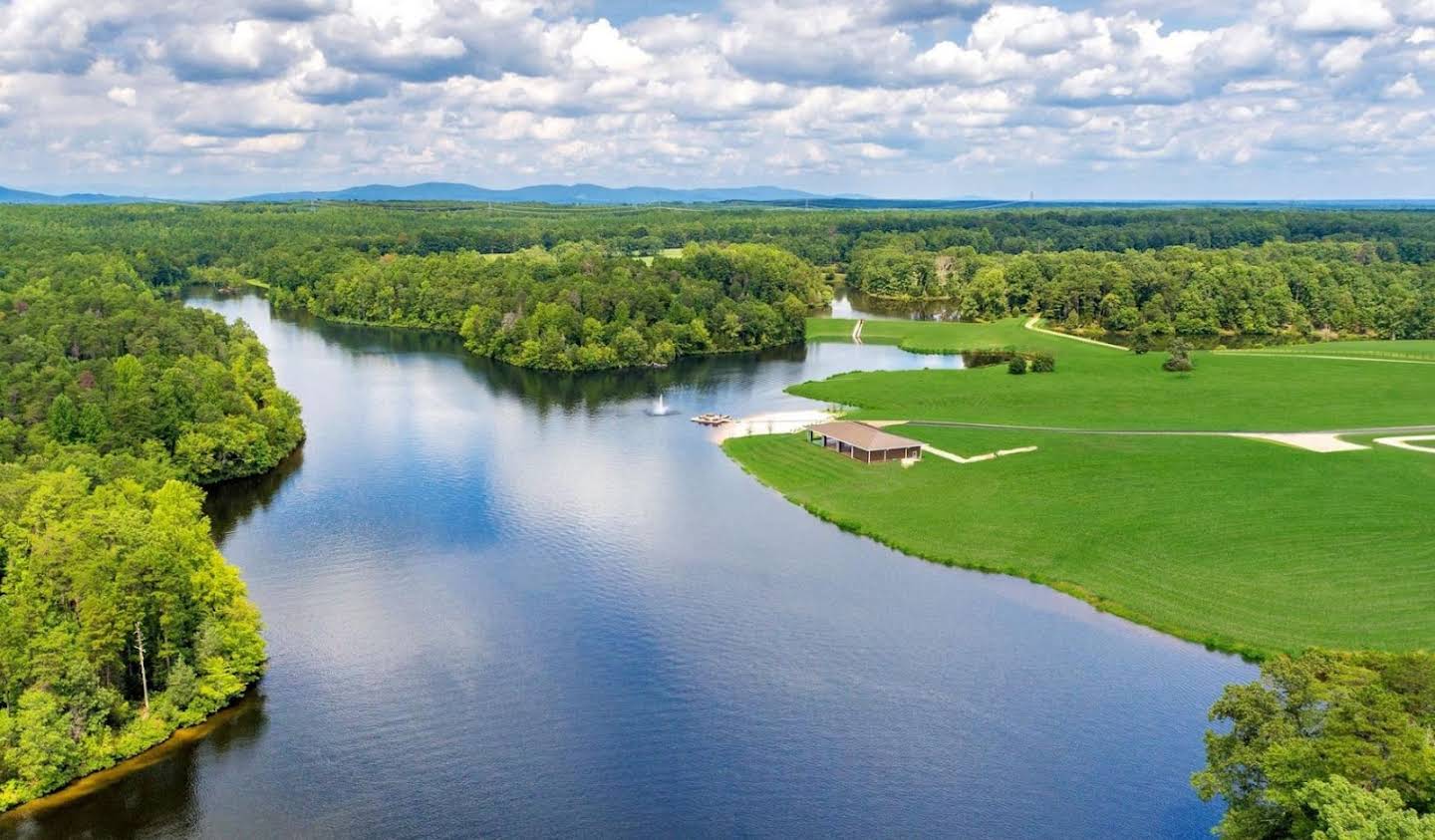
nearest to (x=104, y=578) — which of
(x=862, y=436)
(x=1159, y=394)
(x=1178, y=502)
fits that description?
(x=862, y=436)

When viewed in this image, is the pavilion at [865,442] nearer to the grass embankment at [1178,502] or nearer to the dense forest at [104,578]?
the grass embankment at [1178,502]

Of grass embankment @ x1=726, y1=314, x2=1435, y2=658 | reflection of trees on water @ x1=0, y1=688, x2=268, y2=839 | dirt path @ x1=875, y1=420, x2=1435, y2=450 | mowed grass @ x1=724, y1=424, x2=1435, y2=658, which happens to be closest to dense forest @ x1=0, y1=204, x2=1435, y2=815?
reflection of trees on water @ x1=0, y1=688, x2=268, y2=839

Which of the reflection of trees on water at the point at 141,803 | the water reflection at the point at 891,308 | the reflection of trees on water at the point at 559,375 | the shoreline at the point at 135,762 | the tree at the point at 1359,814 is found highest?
the water reflection at the point at 891,308

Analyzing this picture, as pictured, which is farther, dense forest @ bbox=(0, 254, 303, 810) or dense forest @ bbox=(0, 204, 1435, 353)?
dense forest @ bbox=(0, 204, 1435, 353)

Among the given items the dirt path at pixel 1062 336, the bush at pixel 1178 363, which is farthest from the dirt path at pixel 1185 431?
the dirt path at pixel 1062 336

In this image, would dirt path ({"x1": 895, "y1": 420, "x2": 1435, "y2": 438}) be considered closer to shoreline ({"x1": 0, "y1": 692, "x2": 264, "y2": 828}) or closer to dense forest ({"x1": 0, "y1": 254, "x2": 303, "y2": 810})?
dense forest ({"x1": 0, "y1": 254, "x2": 303, "y2": 810})

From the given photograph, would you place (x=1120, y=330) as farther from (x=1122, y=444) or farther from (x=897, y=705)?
(x=897, y=705)

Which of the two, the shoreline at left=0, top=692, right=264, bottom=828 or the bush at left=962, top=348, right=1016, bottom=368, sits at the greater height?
the bush at left=962, top=348, right=1016, bottom=368
